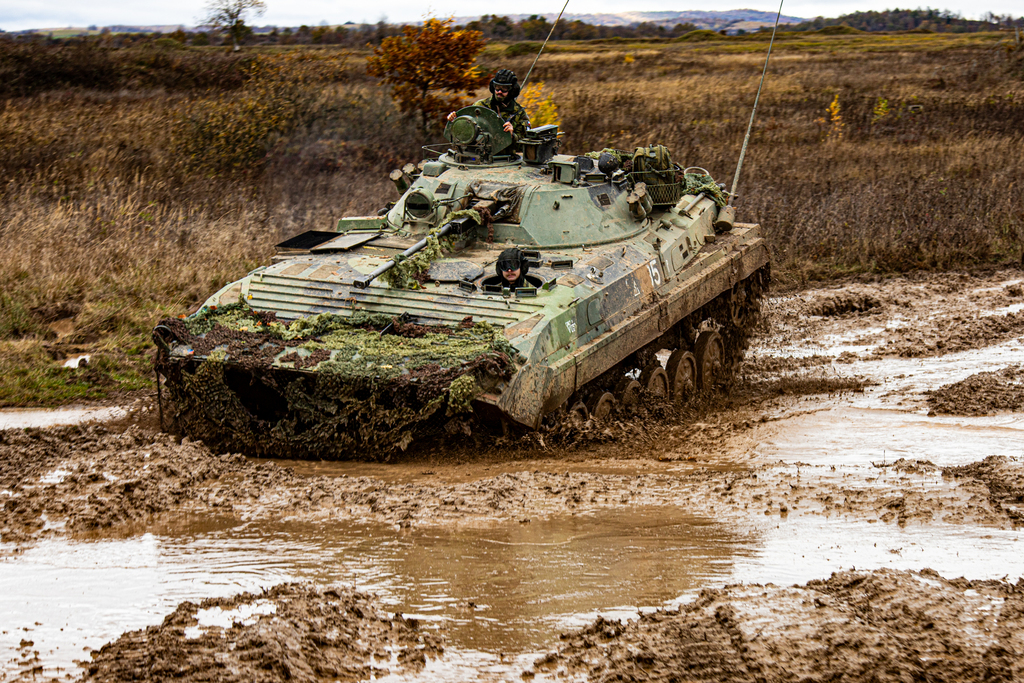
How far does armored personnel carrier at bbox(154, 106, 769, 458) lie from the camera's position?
25.4 ft

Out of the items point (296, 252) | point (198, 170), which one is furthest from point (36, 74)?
point (296, 252)

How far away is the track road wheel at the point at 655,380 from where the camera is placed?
32.7 feet

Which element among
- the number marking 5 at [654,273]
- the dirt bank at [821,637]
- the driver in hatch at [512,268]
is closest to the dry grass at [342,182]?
the driver in hatch at [512,268]

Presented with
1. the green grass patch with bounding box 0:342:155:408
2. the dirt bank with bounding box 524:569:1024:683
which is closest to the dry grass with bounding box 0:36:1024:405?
the green grass patch with bounding box 0:342:155:408

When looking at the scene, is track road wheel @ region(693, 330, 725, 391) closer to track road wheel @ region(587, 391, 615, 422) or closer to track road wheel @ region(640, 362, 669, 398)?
track road wheel @ region(640, 362, 669, 398)

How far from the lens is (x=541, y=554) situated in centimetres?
609

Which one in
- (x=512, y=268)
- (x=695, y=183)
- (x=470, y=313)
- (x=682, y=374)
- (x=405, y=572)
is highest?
(x=695, y=183)

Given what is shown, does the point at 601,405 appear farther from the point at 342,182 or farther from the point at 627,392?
the point at 342,182

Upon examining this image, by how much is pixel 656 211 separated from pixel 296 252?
3854 millimetres

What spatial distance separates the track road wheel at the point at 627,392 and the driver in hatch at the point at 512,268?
1500 mm

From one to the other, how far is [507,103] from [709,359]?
349cm

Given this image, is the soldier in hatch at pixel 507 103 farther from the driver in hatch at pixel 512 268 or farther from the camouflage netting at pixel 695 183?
the driver in hatch at pixel 512 268

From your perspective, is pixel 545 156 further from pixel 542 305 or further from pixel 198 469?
pixel 198 469

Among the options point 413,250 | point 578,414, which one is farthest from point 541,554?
point 413,250
